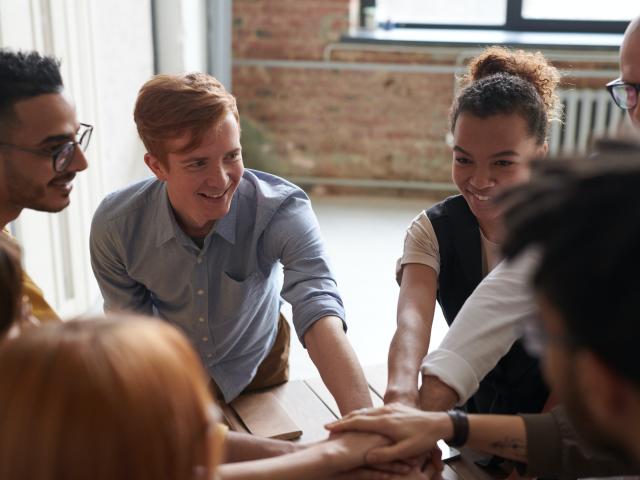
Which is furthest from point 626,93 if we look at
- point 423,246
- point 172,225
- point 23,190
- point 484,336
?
point 23,190

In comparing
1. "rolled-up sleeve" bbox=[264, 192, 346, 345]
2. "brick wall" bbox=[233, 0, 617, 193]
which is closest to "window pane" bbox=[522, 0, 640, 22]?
"brick wall" bbox=[233, 0, 617, 193]

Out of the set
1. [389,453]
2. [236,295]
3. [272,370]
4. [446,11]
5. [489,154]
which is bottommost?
[272,370]

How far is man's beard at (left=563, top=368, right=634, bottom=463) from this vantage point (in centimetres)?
75

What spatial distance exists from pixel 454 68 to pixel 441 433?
14.7 ft

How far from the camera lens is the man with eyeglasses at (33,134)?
167cm

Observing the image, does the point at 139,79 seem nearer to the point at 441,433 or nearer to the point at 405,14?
the point at 405,14

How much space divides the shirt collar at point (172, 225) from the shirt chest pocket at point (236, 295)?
0.32ft

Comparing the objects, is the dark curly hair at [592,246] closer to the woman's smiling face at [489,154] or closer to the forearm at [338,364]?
the forearm at [338,364]

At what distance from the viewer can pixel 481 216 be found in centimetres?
185

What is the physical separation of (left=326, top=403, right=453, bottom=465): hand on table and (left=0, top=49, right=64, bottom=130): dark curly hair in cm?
95

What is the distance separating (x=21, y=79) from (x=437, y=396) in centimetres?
110

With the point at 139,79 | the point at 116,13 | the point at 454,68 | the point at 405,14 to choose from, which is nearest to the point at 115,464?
the point at 116,13

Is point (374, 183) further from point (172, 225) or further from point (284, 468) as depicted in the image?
point (284, 468)

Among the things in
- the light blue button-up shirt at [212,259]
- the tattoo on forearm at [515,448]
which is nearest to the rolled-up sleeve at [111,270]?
the light blue button-up shirt at [212,259]
